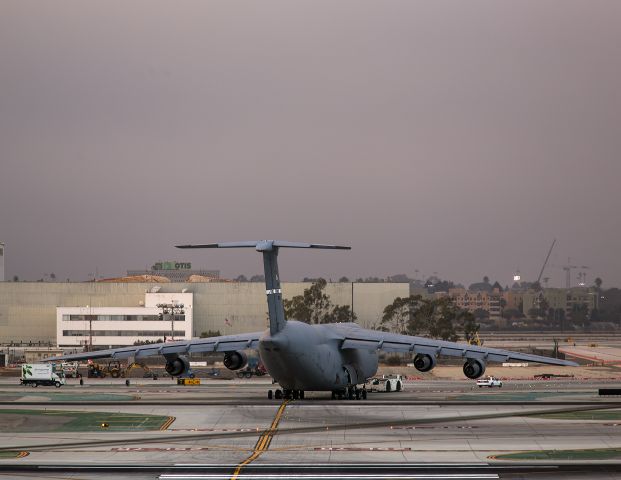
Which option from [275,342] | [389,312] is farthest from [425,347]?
[389,312]

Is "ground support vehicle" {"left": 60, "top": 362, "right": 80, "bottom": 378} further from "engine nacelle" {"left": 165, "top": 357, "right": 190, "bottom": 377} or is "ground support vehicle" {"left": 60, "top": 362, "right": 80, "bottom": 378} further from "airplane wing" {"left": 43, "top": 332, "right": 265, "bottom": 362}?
"engine nacelle" {"left": 165, "top": 357, "right": 190, "bottom": 377}

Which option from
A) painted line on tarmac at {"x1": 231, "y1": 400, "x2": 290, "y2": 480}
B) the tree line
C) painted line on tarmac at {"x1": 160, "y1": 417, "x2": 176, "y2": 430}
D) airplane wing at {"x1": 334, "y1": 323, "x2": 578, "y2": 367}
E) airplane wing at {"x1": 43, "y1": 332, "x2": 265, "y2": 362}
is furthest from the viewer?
the tree line

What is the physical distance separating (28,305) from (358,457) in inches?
5248

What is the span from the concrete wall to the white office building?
6.21 metres

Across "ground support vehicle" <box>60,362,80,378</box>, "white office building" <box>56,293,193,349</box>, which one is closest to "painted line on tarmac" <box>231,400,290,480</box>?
"ground support vehicle" <box>60,362,80,378</box>

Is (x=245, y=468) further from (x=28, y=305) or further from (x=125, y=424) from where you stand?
(x=28, y=305)

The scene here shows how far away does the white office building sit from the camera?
502 feet

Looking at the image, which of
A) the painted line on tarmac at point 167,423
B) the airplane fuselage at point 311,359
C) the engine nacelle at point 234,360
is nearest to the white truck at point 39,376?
the engine nacelle at point 234,360

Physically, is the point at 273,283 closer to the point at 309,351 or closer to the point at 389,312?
the point at 309,351

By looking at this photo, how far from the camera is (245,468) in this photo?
3688 cm

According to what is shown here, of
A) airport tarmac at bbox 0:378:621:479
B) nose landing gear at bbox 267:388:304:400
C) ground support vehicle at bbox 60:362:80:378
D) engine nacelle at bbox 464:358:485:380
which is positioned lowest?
airport tarmac at bbox 0:378:621:479

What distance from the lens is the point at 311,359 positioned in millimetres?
60625

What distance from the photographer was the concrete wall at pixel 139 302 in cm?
16188

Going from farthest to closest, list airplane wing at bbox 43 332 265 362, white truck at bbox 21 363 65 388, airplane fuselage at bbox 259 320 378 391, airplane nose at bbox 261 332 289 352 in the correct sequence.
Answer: white truck at bbox 21 363 65 388 → airplane wing at bbox 43 332 265 362 → airplane fuselage at bbox 259 320 378 391 → airplane nose at bbox 261 332 289 352
